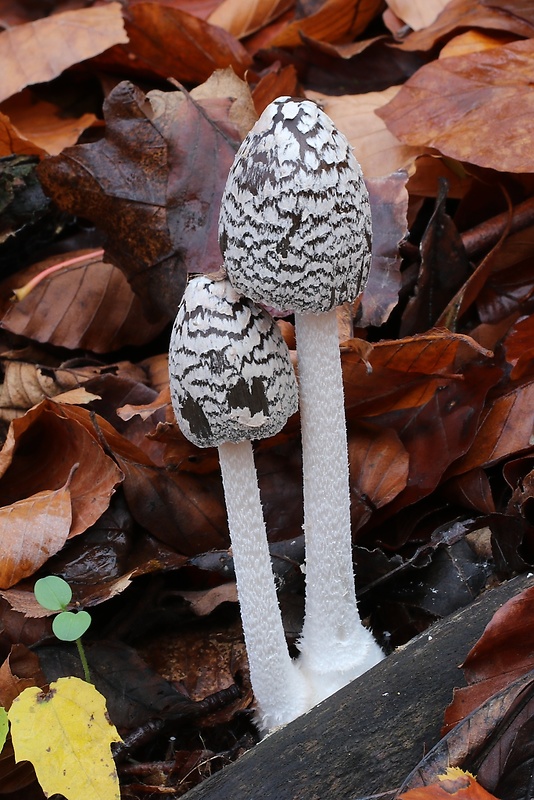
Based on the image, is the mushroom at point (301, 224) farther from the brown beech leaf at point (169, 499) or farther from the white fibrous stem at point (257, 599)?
the brown beech leaf at point (169, 499)

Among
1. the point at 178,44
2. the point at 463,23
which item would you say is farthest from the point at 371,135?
the point at 178,44

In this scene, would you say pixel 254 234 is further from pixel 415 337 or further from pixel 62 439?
pixel 62 439

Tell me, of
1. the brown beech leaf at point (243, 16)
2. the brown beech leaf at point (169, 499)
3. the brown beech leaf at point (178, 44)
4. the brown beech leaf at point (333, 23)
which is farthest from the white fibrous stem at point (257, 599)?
the brown beech leaf at point (243, 16)

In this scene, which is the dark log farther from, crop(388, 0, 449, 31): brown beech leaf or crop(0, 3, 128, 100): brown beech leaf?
crop(0, 3, 128, 100): brown beech leaf

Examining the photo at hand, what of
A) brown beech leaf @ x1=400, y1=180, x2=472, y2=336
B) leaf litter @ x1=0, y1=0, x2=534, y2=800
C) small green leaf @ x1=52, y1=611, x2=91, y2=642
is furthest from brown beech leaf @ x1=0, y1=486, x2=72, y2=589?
brown beech leaf @ x1=400, y1=180, x2=472, y2=336

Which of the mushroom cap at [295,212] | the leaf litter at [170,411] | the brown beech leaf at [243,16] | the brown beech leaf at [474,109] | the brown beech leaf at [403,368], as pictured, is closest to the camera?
the mushroom cap at [295,212]

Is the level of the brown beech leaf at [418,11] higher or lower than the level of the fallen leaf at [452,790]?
higher

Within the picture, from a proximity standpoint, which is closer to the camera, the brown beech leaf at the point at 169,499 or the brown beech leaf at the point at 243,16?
the brown beech leaf at the point at 169,499
